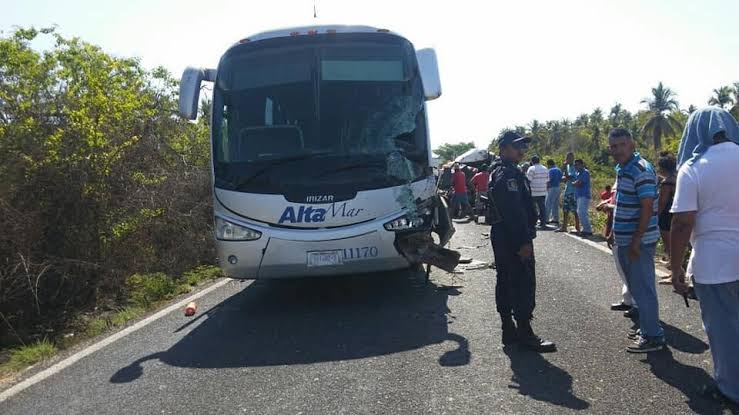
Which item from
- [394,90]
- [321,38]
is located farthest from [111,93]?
[394,90]

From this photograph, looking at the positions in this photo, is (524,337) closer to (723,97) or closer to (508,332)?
(508,332)

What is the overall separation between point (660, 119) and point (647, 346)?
72.4 m

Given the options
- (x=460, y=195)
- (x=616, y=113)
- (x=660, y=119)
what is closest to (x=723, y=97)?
(x=660, y=119)

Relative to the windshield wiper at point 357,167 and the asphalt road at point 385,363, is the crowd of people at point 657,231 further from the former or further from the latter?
the windshield wiper at point 357,167

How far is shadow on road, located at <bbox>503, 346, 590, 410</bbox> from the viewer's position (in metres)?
3.95

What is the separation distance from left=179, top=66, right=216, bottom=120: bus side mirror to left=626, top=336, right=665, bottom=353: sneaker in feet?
16.1

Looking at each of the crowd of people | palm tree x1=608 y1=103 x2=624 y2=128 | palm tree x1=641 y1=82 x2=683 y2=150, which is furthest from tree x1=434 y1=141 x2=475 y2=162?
the crowd of people

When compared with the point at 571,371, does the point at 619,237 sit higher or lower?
higher

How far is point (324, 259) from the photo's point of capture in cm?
628

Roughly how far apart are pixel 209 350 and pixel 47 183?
361 cm

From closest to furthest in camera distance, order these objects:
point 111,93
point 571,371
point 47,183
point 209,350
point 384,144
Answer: point 571,371
point 209,350
point 384,144
point 47,183
point 111,93

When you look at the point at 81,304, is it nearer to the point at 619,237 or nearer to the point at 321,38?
the point at 321,38

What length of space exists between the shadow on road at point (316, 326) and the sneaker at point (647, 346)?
51.0 inches

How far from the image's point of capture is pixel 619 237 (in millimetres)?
5074
